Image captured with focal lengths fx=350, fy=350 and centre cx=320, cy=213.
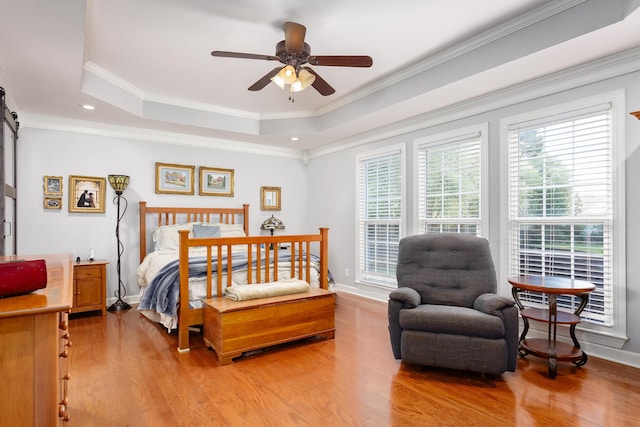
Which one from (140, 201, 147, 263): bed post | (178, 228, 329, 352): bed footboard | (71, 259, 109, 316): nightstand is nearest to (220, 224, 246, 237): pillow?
(140, 201, 147, 263): bed post

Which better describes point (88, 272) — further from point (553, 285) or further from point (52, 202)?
point (553, 285)

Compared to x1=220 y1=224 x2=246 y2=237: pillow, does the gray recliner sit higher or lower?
lower

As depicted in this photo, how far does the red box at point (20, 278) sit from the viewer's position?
3.80 ft

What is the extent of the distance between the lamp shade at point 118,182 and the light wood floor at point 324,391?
6.69 feet

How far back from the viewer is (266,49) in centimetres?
322

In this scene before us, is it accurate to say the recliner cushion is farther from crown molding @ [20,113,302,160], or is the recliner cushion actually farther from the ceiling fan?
crown molding @ [20,113,302,160]

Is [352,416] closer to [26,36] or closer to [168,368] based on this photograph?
[168,368]

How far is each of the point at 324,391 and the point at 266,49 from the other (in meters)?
2.90

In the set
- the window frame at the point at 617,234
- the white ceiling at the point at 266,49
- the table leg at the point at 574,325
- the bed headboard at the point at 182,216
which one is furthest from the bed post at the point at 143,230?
the window frame at the point at 617,234

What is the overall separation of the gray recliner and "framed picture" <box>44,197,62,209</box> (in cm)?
422

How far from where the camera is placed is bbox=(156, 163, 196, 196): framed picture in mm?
5047

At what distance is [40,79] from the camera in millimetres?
3246

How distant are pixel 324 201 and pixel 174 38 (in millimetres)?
3577

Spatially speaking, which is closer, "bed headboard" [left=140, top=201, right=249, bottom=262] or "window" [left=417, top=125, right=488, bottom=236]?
"window" [left=417, top=125, right=488, bottom=236]
